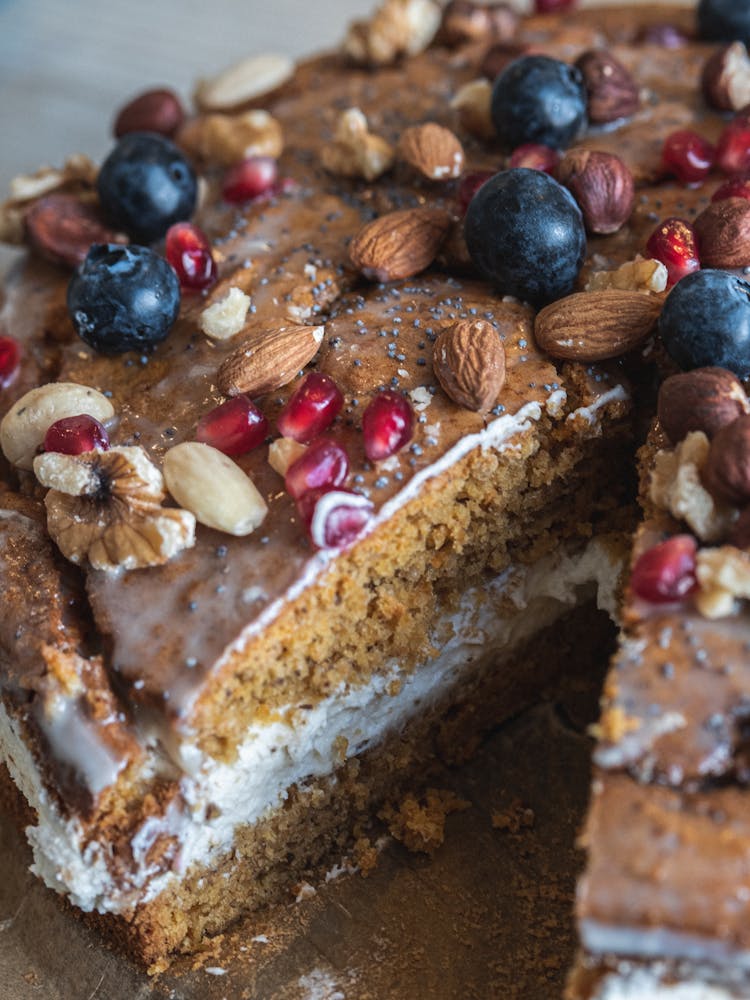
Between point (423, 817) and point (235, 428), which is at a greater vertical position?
point (235, 428)

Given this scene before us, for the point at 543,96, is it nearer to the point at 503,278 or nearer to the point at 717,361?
the point at 503,278

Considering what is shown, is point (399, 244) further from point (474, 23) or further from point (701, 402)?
point (474, 23)

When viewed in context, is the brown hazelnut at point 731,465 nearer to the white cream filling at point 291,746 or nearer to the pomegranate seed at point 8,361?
the white cream filling at point 291,746

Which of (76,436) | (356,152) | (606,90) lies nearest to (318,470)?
(76,436)

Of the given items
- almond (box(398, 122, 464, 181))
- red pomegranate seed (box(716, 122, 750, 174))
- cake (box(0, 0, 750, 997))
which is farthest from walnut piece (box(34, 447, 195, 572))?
red pomegranate seed (box(716, 122, 750, 174))

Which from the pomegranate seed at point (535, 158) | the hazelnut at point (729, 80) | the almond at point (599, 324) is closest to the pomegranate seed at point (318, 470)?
the almond at point (599, 324)

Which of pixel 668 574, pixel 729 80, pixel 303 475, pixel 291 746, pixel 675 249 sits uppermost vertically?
pixel 729 80
